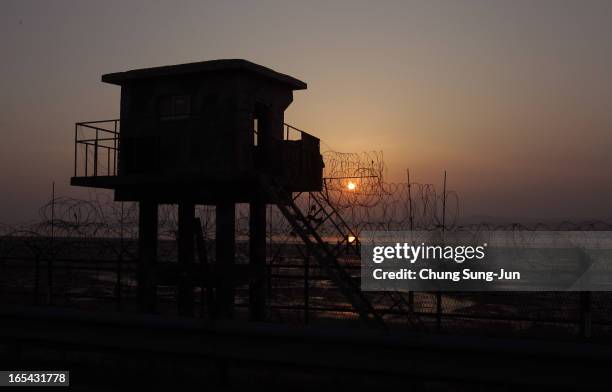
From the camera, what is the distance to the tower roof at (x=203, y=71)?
17.1m

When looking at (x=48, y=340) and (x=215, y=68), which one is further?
(x=215, y=68)

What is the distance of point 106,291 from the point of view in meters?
40.9

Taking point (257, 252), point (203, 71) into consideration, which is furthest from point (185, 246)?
point (203, 71)

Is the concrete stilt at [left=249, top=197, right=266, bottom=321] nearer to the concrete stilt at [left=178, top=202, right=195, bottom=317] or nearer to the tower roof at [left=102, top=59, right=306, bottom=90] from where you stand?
the concrete stilt at [left=178, top=202, right=195, bottom=317]

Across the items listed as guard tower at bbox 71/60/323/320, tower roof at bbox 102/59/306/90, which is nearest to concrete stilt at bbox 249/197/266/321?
guard tower at bbox 71/60/323/320

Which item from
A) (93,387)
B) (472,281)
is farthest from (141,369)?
(472,281)

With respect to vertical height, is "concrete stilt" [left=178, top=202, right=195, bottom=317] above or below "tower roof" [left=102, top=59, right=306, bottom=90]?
below

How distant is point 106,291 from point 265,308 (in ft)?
77.8

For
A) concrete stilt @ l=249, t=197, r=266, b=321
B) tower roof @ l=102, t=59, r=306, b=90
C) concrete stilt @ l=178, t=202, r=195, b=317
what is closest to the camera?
tower roof @ l=102, t=59, r=306, b=90

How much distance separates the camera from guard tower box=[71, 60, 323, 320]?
17328 millimetres

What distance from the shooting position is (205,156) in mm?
17422

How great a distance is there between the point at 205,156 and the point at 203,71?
7.30 ft

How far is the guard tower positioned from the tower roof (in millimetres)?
27

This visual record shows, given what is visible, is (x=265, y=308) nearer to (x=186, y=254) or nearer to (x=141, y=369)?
(x=186, y=254)
